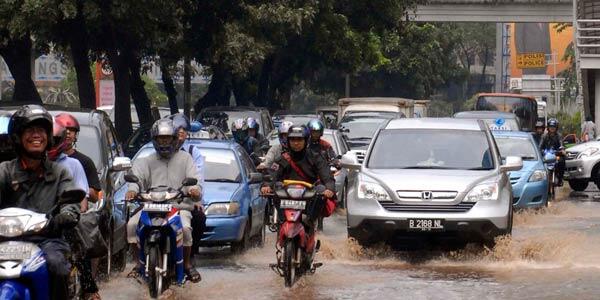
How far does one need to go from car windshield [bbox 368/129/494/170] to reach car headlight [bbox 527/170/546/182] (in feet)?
17.7

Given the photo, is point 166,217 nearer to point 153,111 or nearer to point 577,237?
point 577,237

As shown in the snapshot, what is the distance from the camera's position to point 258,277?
527 inches

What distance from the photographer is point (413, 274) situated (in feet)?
44.8

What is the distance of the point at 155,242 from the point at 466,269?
4.11 metres

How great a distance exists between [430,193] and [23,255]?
7560 mm

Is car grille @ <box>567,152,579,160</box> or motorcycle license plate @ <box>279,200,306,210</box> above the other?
motorcycle license plate @ <box>279,200,306,210</box>

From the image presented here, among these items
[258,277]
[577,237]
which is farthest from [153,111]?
[258,277]

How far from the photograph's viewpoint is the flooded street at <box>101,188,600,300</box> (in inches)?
480

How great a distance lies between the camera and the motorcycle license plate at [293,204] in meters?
12.4

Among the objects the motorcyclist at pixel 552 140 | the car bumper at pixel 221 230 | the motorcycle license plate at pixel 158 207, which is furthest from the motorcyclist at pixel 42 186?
the motorcyclist at pixel 552 140

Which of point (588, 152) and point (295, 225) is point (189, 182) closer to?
point (295, 225)

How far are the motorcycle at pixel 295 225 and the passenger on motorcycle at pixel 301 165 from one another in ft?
1.06

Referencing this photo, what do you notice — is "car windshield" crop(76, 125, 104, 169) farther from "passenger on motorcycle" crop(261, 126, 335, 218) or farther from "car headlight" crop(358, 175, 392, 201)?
"car headlight" crop(358, 175, 392, 201)

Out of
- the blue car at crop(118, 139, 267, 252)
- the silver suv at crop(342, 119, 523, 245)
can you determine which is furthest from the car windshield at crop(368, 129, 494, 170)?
the blue car at crop(118, 139, 267, 252)
